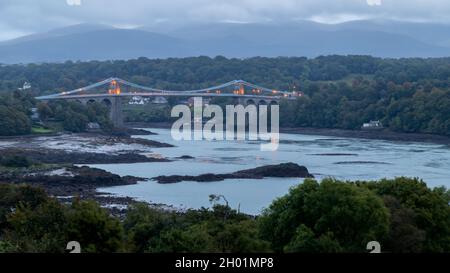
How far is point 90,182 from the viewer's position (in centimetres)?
2156

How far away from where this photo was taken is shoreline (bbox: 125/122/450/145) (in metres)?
40.1

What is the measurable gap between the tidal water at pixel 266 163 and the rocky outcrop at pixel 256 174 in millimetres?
Result: 462

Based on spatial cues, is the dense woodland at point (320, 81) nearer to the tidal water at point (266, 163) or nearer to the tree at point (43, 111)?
the tree at point (43, 111)

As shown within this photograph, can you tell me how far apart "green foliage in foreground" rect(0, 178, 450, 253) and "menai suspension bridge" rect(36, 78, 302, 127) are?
3565 cm

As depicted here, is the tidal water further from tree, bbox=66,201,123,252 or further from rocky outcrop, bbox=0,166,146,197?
tree, bbox=66,201,123,252

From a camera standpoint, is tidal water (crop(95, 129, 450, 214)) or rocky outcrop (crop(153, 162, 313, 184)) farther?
rocky outcrop (crop(153, 162, 313, 184))

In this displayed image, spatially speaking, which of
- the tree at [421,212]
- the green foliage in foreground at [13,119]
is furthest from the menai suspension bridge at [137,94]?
the tree at [421,212]

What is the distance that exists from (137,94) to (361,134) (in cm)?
1325

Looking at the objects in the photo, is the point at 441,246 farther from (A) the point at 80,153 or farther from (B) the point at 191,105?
(B) the point at 191,105

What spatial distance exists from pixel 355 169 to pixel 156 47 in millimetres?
70304

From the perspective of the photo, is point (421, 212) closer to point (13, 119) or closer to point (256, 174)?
point (256, 174)

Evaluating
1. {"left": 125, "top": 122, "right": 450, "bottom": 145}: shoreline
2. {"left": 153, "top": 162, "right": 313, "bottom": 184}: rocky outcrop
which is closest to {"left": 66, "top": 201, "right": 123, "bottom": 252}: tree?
{"left": 153, "top": 162, "right": 313, "bottom": 184}: rocky outcrop

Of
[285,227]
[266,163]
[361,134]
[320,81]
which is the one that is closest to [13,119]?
Answer: [266,163]

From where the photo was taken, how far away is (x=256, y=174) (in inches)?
960
